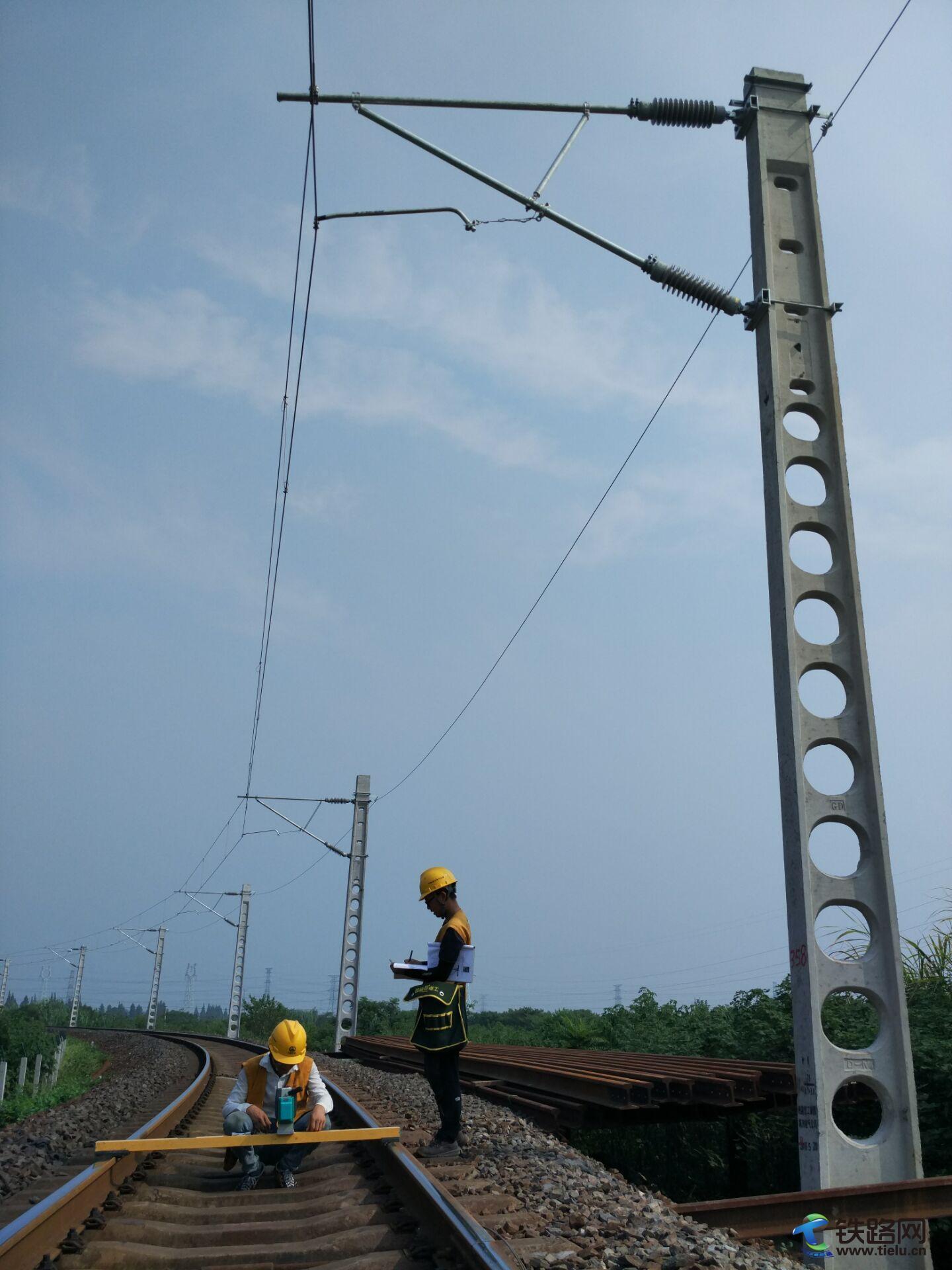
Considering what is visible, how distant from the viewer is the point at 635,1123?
9.27m

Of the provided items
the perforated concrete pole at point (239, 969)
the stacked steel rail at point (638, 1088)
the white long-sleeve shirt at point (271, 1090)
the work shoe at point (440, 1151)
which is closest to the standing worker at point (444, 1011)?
the work shoe at point (440, 1151)

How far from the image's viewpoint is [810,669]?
7.55 m

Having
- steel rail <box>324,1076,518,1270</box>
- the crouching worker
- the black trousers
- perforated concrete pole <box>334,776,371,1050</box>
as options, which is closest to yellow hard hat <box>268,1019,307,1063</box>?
the crouching worker

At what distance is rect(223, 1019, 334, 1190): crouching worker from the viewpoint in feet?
18.4

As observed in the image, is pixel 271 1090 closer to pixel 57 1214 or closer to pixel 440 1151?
pixel 440 1151

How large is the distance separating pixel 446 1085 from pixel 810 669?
12.8ft

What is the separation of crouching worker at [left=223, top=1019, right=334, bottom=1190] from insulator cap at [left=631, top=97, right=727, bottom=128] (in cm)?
800

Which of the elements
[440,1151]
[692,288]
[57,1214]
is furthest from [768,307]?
[57,1214]

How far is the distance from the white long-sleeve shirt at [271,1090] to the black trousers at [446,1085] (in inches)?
31.8

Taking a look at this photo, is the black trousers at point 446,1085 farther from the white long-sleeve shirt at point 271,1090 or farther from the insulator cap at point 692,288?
the insulator cap at point 692,288

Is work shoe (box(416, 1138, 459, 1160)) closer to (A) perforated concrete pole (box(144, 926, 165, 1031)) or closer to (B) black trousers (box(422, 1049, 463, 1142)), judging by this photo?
(B) black trousers (box(422, 1049, 463, 1142))

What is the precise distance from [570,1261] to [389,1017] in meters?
40.2

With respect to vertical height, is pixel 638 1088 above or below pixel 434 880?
below

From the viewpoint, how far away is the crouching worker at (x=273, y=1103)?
5617mm
